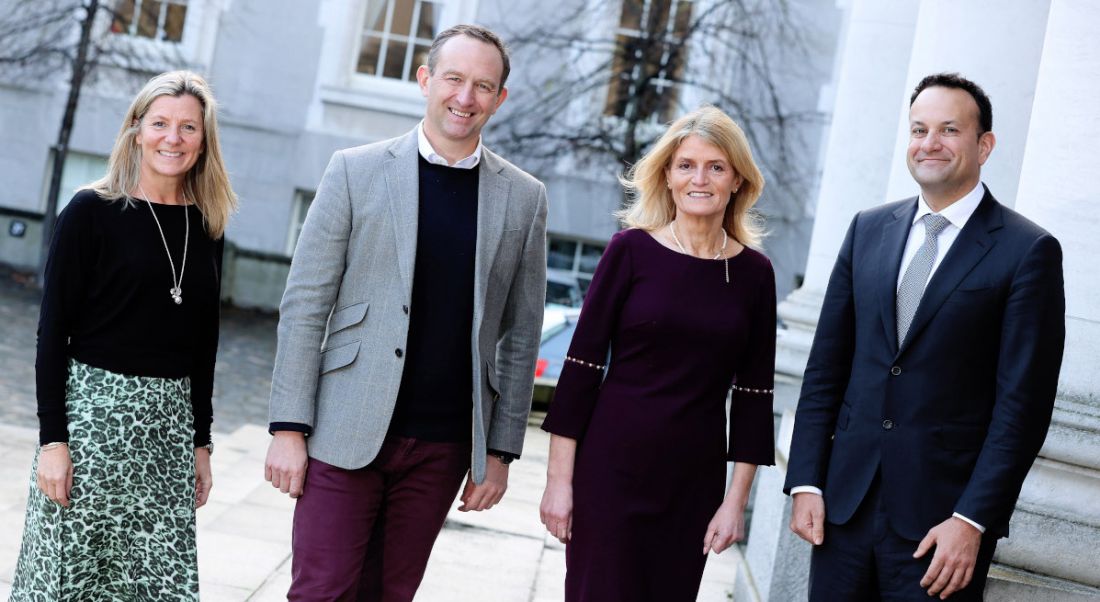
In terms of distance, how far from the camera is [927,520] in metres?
2.99

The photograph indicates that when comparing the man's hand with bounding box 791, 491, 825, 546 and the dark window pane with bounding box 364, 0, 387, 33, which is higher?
the dark window pane with bounding box 364, 0, 387, 33

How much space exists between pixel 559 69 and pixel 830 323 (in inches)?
678

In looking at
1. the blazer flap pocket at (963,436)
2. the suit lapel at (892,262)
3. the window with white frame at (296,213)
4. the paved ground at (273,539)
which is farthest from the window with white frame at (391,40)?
the blazer flap pocket at (963,436)

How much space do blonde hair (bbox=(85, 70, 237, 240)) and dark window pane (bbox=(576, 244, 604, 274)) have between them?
17025mm

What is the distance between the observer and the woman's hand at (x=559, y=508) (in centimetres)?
332

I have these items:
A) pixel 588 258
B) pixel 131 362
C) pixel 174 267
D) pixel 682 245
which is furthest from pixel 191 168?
pixel 588 258

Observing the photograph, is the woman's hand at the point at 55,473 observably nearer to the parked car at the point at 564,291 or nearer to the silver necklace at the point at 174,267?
the silver necklace at the point at 174,267

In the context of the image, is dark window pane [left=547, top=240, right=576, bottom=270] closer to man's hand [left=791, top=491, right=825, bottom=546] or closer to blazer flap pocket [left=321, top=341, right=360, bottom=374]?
blazer flap pocket [left=321, top=341, right=360, bottom=374]

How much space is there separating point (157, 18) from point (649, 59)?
8.65m

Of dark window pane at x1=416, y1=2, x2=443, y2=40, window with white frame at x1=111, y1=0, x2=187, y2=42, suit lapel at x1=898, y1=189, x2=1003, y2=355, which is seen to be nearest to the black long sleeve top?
suit lapel at x1=898, y1=189, x2=1003, y2=355

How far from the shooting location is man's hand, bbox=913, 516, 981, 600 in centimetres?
290

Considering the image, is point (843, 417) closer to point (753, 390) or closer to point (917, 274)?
point (753, 390)

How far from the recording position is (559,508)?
3322mm

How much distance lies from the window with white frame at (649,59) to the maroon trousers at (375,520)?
582 inches
